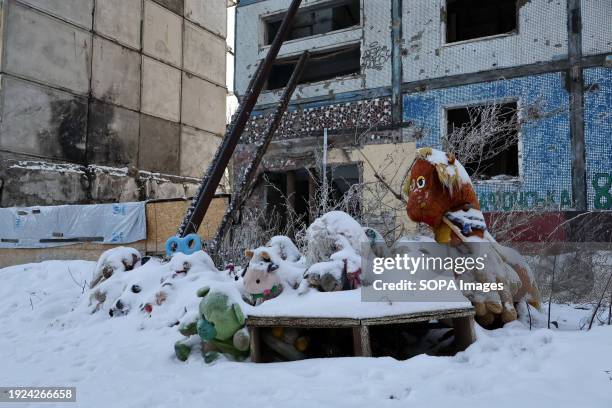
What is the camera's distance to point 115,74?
1435 centimetres

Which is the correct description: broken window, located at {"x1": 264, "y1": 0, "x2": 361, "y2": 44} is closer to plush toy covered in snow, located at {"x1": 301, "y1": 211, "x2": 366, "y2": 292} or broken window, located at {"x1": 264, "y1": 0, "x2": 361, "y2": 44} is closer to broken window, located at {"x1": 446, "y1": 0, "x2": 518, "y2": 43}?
broken window, located at {"x1": 446, "y1": 0, "x2": 518, "y2": 43}

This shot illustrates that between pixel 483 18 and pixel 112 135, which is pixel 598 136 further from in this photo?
pixel 112 135

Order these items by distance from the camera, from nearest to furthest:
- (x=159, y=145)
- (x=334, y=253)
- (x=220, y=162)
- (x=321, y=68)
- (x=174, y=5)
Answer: (x=334, y=253) → (x=220, y=162) → (x=321, y=68) → (x=159, y=145) → (x=174, y=5)

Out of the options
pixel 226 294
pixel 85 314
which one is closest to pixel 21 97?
pixel 85 314

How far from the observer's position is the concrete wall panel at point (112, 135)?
544 inches

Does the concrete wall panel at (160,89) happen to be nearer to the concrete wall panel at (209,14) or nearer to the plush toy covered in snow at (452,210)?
the concrete wall panel at (209,14)

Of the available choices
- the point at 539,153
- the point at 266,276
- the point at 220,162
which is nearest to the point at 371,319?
the point at 266,276

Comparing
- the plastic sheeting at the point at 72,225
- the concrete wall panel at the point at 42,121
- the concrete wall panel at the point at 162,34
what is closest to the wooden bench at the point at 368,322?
the plastic sheeting at the point at 72,225

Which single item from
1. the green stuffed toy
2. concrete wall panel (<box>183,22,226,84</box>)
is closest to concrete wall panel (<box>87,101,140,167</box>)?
Result: concrete wall panel (<box>183,22,226,84</box>)

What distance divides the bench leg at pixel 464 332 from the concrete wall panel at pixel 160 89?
14.4m

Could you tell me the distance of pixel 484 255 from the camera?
3201 mm

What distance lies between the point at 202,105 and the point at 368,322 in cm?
1593

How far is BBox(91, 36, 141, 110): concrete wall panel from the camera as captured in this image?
13.9 metres

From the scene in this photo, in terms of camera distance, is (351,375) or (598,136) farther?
(598,136)
